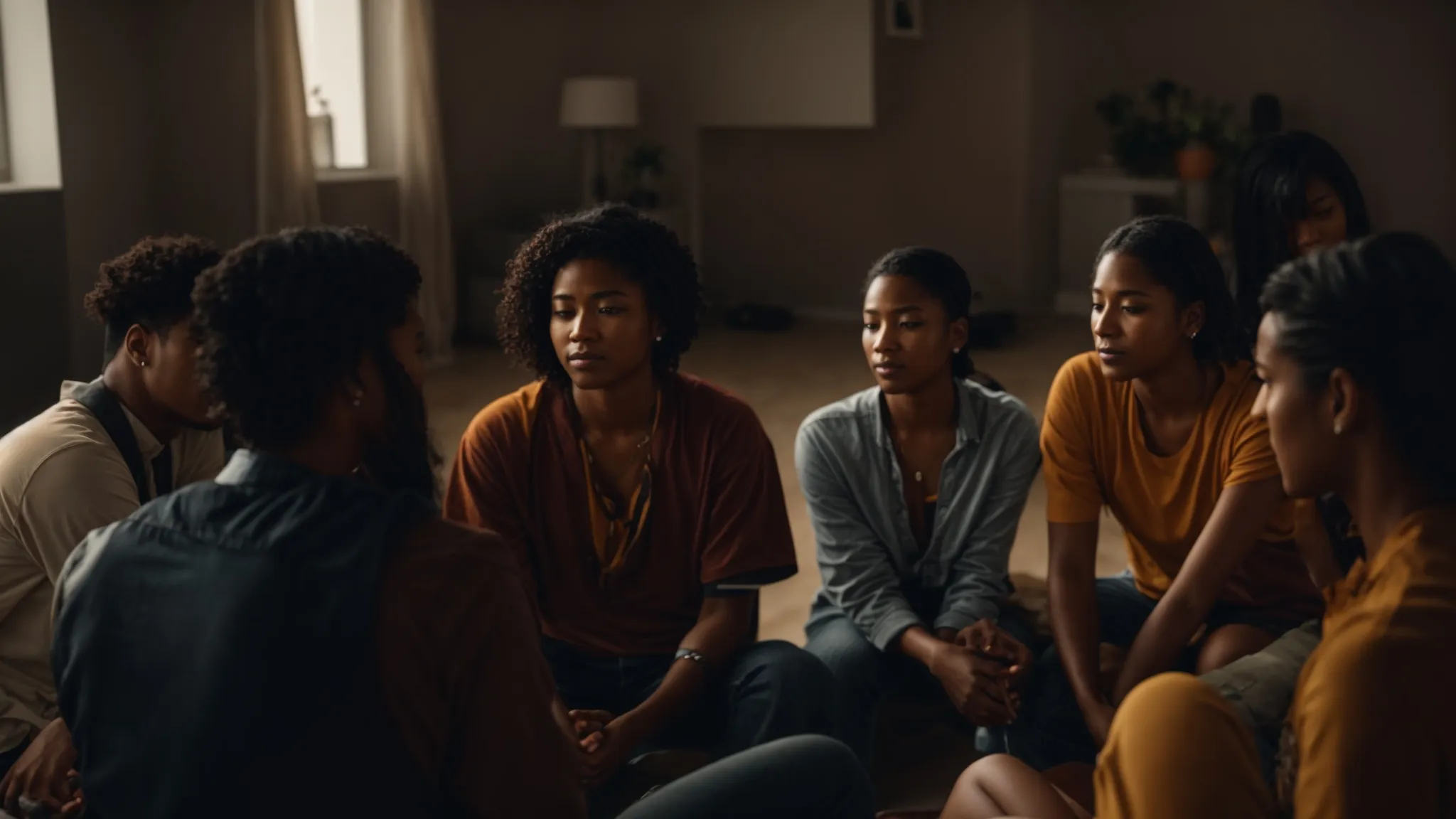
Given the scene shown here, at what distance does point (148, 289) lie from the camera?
1.68 metres

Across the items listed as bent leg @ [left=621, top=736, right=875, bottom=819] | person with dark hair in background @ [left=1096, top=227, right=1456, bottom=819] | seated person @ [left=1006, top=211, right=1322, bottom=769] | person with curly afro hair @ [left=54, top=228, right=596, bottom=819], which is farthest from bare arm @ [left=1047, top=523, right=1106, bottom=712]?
person with curly afro hair @ [left=54, top=228, right=596, bottom=819]

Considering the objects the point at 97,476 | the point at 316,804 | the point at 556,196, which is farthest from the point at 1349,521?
the point at 556,196

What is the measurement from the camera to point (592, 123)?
7.15 metres

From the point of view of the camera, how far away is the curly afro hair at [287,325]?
41.6 inches

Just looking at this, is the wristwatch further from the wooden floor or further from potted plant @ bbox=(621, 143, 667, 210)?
potted plant @ bbox=(621, 143, 667, 210)

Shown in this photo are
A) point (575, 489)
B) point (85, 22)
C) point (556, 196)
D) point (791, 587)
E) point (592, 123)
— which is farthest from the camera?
point (556, 196)

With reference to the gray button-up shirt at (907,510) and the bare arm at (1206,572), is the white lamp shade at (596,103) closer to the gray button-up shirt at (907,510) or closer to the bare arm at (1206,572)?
the gray button-up shirt at (907,510)

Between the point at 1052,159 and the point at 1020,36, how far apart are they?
2.48 feet

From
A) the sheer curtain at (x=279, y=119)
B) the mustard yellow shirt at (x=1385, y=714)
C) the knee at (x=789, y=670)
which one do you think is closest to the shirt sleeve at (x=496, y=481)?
the knee at (x=789, y=670)

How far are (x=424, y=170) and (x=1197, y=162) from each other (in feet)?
13.1

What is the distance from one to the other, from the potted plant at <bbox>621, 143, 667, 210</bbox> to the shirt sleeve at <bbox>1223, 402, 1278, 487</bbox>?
5.54 meters

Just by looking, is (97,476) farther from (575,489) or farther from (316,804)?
(316,804)

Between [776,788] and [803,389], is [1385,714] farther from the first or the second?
[803,389]

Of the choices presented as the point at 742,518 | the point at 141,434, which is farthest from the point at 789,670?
the point at 141,434
